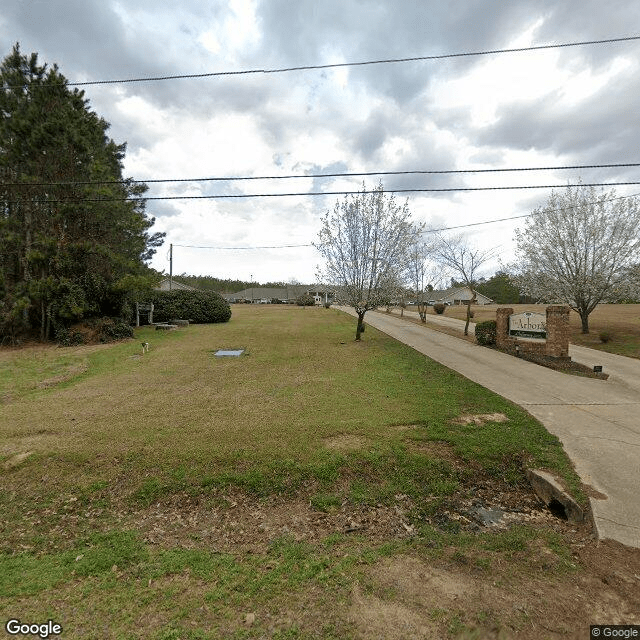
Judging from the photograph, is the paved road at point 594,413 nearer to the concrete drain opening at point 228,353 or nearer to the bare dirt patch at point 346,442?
the bare dirt patch at point 346,442

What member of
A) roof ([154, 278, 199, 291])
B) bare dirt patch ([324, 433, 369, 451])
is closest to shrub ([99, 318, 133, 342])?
roof ([154, 278, 199, 291])

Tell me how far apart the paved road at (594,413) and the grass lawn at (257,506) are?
0.96 ft

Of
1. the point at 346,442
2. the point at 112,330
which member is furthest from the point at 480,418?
the point at 112,330

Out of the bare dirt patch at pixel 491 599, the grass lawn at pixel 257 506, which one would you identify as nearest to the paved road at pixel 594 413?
the grass lawn at pixel 257 506

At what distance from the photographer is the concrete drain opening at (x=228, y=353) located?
1233cm

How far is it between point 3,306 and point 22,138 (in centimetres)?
728

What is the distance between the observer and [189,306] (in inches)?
957

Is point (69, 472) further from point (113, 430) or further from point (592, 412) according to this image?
point (592, 412)

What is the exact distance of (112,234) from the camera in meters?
17.5

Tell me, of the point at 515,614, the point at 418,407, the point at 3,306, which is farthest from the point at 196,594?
the point at 3,306

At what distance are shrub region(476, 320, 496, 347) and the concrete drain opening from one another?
9.98 meters

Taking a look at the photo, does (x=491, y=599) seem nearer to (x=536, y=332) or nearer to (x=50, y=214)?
(x=536, y=332)

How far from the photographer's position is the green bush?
78.3 ft

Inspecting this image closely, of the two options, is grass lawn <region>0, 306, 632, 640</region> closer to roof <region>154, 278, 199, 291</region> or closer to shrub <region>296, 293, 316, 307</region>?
roof <region>154, 278, 199, 291</region>
